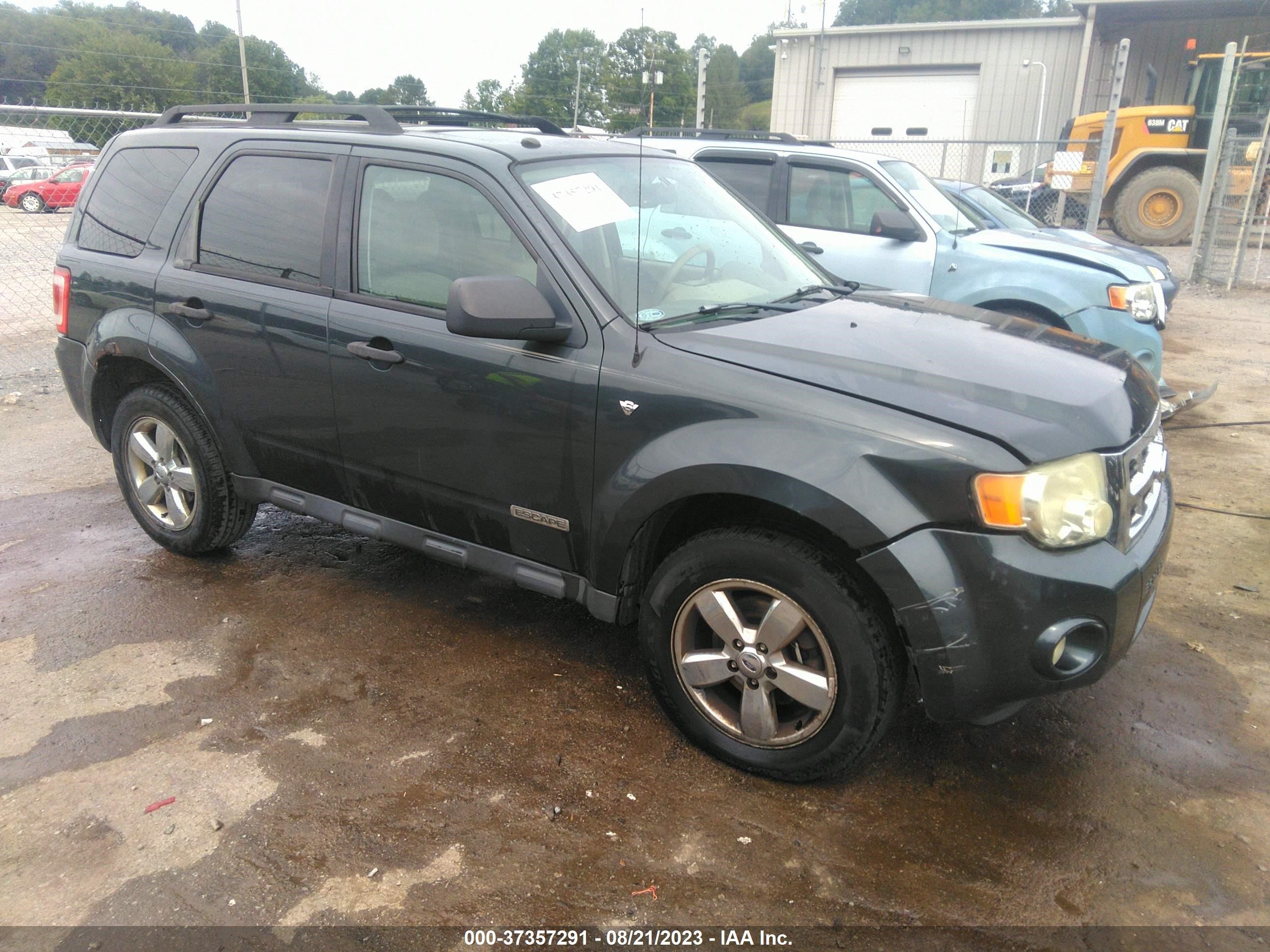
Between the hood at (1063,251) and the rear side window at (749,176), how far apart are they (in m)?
1.47

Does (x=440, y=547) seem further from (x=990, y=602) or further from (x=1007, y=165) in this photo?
(x=1007, y=165)

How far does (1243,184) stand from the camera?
14500mm

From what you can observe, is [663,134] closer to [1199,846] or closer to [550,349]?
[550,349]

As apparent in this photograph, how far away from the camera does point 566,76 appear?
8.84 m

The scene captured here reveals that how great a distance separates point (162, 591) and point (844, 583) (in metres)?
3.10

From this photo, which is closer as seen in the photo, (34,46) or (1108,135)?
(1108,135)

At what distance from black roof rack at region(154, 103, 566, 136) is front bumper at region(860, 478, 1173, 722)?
2549 mm

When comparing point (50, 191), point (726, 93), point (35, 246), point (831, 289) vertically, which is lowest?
point (35, 246)

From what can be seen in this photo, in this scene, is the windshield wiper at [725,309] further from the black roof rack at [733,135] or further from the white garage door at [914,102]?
the white garage door at [914,102]

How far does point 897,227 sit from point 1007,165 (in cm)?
2129

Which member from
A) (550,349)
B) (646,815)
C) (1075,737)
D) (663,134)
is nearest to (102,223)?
(550,349)

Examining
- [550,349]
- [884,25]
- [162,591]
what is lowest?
[162,591]

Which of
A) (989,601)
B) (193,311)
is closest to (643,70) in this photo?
(193,311)

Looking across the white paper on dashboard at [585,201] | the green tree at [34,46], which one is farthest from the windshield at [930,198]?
the green tree at [34,46]
